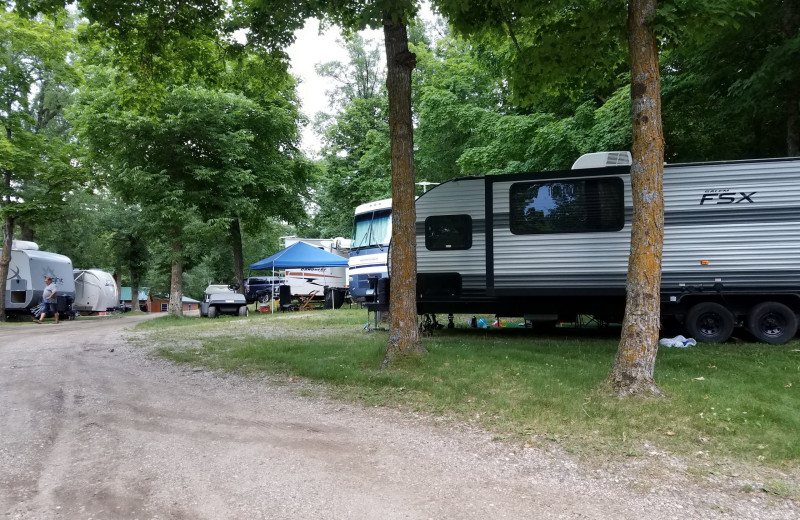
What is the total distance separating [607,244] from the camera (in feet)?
31.2

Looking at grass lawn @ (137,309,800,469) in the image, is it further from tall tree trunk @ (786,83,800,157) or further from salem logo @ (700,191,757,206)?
tall tree trunk @ (786,83,800,157)

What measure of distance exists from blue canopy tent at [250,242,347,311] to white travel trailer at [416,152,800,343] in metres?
12.4

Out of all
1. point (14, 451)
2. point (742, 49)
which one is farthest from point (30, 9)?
point (742, 49)

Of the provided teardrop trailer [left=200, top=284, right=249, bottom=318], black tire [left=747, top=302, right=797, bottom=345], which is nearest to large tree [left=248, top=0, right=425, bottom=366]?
black tire [left=747, top=302, right=797, bottom=345]

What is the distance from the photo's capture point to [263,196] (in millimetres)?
23859

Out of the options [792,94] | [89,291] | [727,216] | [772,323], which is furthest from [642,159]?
[89,291]

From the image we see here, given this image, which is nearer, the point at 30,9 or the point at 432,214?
the point at 30,9

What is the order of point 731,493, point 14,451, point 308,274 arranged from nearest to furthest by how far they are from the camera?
1. point 731,493
2. point 14,451
3. point 308,274

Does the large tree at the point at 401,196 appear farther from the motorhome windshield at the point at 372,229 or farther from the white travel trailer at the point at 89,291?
the white travel trailer at the point at 89,291

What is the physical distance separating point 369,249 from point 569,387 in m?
8.82

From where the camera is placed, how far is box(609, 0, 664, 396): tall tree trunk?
582 centimetres

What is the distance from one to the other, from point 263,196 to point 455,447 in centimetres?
2078

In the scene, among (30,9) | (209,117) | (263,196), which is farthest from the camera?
(263,196)

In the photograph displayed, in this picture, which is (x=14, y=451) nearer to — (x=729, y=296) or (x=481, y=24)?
(x=481, y=24)
